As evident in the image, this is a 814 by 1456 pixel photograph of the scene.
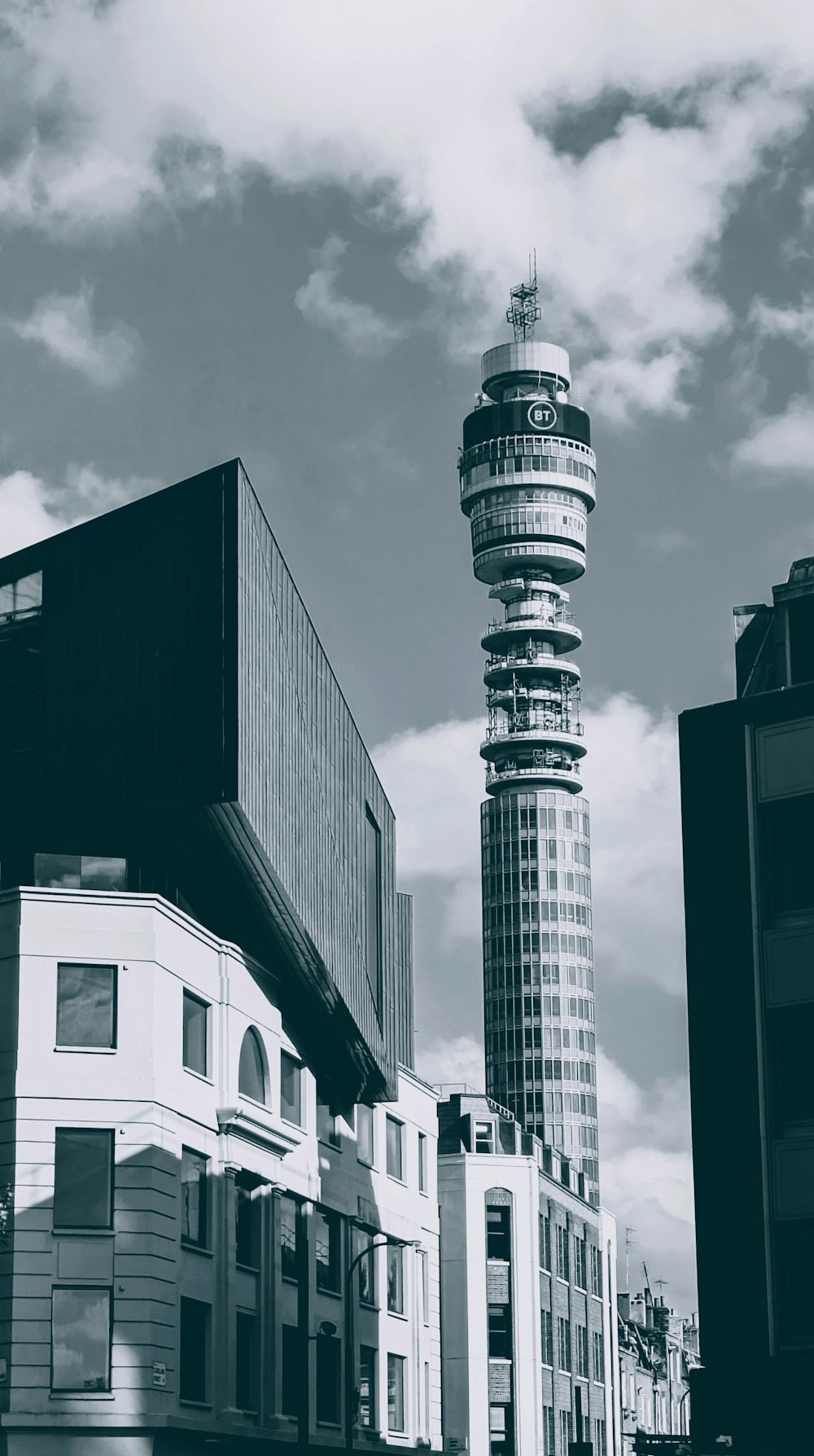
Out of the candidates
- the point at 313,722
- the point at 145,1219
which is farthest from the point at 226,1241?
the point at 313,722

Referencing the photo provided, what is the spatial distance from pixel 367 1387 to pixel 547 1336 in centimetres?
4453

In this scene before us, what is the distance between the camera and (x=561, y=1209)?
128 m

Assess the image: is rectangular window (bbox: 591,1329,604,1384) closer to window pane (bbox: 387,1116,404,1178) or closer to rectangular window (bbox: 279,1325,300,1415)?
window pane (bbox: 387,1116,404,1178)

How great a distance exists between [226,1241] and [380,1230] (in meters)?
20.7

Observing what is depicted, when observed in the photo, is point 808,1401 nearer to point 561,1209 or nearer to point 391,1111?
point 391,1111

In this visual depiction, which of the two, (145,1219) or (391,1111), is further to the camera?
(391,1111)

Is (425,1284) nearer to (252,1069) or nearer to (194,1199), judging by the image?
(252,1069)

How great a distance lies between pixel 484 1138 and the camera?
121250 millimetres

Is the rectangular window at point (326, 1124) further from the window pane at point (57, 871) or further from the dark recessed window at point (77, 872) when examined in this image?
the window pane at point (57, 871)

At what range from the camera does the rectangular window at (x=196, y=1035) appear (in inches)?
2464

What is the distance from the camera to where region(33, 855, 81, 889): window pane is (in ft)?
201

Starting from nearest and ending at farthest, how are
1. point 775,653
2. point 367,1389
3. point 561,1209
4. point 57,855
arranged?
1. point 775,653
2. point 57,855
3. point 367,1389
4. point 561,1209

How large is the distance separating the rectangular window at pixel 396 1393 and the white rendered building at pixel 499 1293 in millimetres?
29563

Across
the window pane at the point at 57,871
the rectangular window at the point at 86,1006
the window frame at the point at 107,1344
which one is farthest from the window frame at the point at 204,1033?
the window frame at the point at 107,1344
